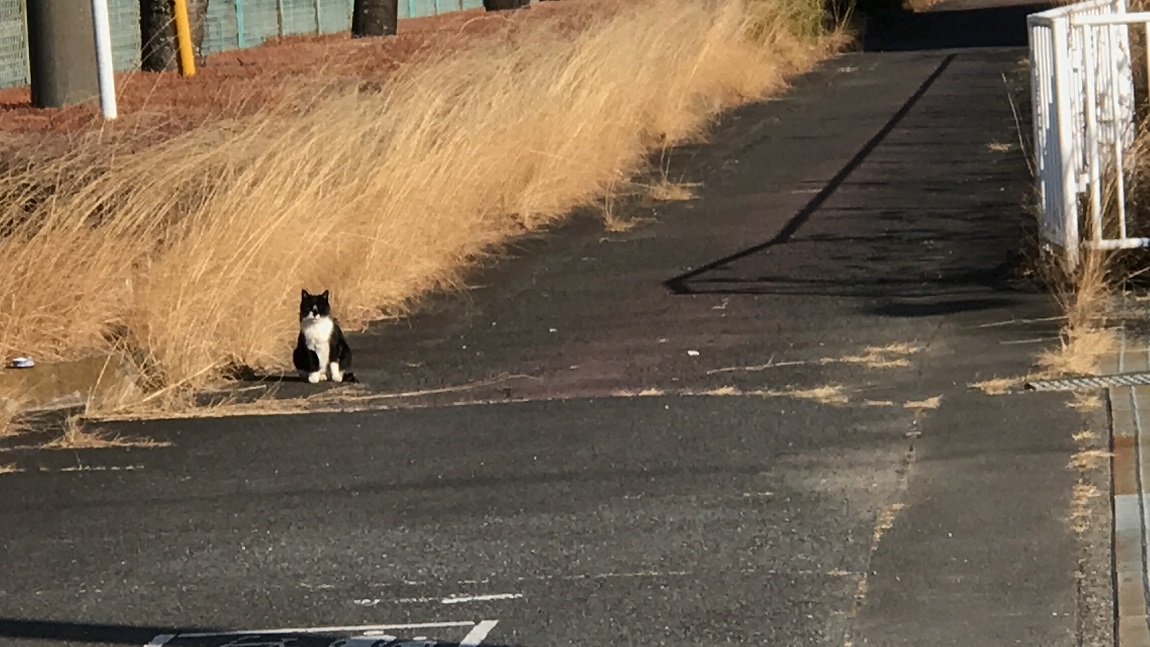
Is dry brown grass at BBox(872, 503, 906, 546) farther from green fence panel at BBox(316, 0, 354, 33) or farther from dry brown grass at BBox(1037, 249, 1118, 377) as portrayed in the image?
green fence panel at BBox(316, 0, 354, 33)

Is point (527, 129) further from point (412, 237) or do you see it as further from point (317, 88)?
point (412, 237)

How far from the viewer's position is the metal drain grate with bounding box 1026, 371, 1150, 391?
905cm

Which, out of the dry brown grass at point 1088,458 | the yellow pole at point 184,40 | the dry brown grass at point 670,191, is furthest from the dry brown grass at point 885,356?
the yellow pole at point 184,40

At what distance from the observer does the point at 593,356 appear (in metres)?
10.9

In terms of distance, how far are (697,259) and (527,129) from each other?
3084mm

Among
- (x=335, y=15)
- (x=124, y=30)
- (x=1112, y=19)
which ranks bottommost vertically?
(x=335, y=15)

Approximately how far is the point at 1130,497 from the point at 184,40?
13.6m

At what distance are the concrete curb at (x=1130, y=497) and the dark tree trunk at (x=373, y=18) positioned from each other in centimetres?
1677

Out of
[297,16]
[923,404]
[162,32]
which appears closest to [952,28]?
[297,16]

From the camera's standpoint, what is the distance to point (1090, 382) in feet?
29.9

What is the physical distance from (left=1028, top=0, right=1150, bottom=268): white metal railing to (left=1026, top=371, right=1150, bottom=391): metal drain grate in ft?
7.44

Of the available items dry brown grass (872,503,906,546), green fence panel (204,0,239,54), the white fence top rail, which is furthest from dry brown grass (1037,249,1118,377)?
green fence panel (204,0,239,54)

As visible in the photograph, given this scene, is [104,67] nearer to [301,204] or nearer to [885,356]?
[301,204]

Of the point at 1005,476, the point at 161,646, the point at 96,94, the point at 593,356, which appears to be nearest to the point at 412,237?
the point at 593,356
